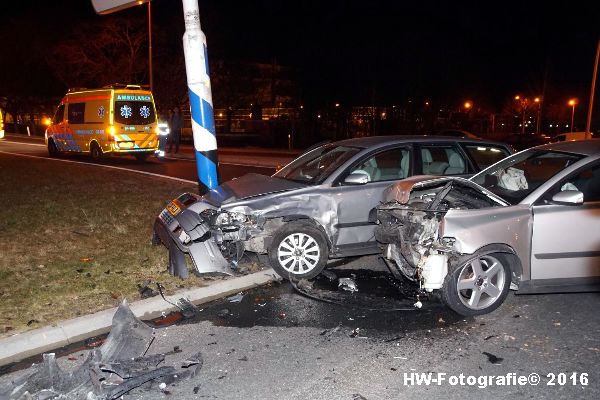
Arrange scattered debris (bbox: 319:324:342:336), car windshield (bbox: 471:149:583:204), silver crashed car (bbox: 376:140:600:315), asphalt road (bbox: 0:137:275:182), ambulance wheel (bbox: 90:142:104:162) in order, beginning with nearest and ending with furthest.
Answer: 1. scattered debris (bbox: 319:324:342:336)
2. silver crashed car (bbox: 376:140:600:315)
3. car windshield (bbox: 471:149:583:204)
4. asphalt road (bbox: 0:137:275:182)
5. ambulance wheel (bbox: 90:142:104:162)

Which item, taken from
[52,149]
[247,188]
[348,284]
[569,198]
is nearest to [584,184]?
[569,198]

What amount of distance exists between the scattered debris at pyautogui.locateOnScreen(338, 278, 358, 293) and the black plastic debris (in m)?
2.10

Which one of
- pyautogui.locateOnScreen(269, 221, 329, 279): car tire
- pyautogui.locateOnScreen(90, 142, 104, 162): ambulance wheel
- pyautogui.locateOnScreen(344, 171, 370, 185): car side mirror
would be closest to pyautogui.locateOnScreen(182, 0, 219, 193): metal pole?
pyautogui.locateOnScreen(269, 221, 329, 279): car tire

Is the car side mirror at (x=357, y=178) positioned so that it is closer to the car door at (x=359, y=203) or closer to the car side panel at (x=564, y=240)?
the car door at (x=359, y=203)

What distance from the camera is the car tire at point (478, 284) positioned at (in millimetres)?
4645

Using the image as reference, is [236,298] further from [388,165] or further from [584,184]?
[584,184]

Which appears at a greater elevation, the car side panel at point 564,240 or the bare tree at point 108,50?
the bare tree at point 108,50

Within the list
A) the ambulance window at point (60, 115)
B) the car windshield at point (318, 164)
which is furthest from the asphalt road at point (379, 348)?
the ambulance window at point (60, 115)

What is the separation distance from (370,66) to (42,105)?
30.8m

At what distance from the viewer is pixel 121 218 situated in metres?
8.54

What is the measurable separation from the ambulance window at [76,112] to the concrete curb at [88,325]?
1570cm

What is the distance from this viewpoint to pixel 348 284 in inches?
225

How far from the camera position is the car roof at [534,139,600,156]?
5.06m

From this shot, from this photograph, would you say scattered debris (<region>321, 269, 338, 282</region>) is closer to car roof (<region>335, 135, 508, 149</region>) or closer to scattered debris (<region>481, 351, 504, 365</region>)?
car roof (<region>335, 135, 508, 149</region>)
